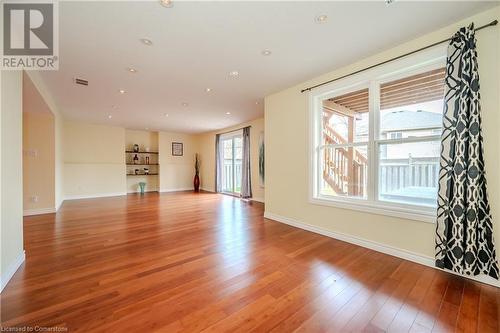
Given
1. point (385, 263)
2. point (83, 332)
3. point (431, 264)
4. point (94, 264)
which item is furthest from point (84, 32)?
point (431, 264)

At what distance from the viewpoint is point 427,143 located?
2381 millimetres

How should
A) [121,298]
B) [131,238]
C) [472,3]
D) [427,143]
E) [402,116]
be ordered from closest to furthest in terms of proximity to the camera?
[121,298] < [472,3] < [427,143] < [402,116] < [131,238]

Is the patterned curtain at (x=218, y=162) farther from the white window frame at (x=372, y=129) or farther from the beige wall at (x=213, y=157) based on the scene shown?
the white window frame at (x=372, y=129)

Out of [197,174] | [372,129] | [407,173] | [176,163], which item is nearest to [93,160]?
[176,163]

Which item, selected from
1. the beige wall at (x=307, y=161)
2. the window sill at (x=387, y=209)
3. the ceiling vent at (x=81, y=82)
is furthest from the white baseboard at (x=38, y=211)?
the window sill at (x=387, y=209)

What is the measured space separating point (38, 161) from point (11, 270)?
137 inches

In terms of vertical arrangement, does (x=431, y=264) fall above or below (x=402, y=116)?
below

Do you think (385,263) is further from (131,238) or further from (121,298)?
(131,238)

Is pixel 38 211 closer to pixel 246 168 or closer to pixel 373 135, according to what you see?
pixel 246 168

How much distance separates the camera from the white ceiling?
6.05 feet

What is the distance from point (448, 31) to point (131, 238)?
A: 4.61 m

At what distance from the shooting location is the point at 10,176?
1968 mm

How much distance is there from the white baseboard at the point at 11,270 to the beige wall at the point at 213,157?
4.80m

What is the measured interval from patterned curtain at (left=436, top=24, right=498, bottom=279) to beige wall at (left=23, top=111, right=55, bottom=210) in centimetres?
672
